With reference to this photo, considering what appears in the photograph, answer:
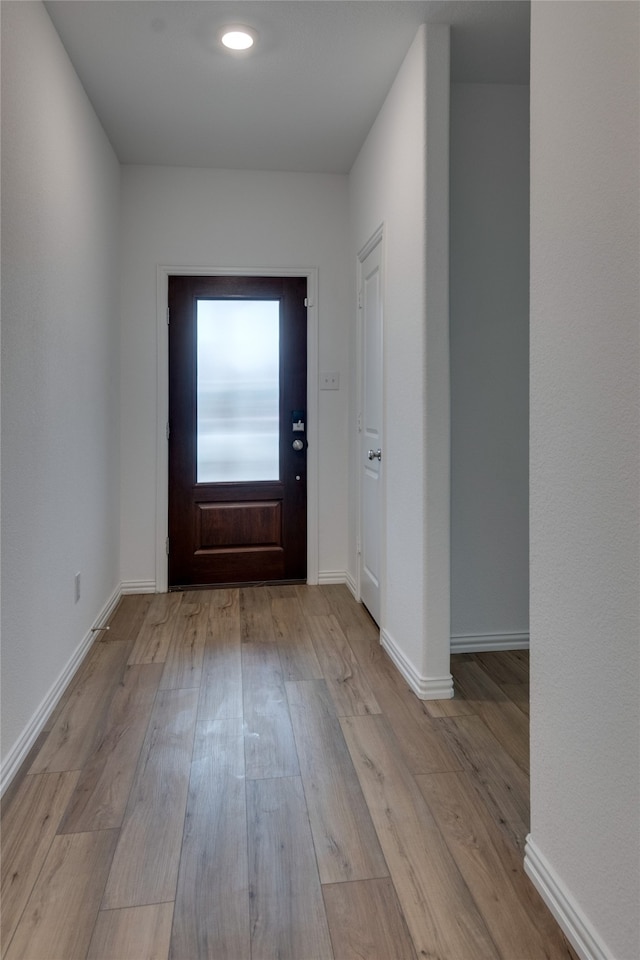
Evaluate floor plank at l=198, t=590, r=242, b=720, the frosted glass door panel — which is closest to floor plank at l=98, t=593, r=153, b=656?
floor plank at l=198, t=590, r=242, b=720

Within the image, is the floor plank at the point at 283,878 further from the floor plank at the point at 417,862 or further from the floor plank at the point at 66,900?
the floor plank at the point at 66,900

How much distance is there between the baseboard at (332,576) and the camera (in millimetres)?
4148

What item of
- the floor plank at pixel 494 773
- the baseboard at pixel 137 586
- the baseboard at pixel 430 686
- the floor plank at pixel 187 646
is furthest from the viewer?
the baseboard at pixel 137 586

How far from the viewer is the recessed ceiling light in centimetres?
244

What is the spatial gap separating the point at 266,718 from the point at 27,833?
2.85ft

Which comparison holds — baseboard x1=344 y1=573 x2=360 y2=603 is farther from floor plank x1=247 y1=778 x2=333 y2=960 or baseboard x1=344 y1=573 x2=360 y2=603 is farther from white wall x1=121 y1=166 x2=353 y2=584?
floor plank x1=247 y1=778 x2=333 y2=960

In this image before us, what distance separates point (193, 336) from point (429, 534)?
87.8 inches

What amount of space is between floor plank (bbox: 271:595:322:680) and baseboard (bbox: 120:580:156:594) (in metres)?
0.81

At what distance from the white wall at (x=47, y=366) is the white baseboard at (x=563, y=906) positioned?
4.86ft

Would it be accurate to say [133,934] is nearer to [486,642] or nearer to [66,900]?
[66,900]

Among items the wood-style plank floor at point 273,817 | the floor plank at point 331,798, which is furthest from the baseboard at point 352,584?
the floor plank at point 331,798

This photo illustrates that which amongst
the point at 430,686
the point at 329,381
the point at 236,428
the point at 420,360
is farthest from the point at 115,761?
the point at 329,381

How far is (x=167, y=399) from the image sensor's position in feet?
12.9

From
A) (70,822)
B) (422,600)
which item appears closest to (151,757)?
(70,822)
